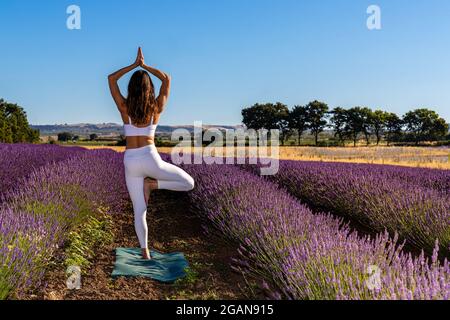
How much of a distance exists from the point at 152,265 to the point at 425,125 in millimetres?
84835

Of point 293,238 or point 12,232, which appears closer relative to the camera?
point 12,232

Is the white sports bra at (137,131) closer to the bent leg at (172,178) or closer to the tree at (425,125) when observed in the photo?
the bent leg at (172,178)

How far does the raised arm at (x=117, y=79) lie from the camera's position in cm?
333

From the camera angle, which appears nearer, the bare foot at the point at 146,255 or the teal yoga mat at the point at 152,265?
the teal yoga mat at the point at 152,265

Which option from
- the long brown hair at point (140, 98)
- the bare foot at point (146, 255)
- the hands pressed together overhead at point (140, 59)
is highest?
the hands pressed together overhead at point (140, 59)

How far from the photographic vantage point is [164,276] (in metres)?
Result: 3.64

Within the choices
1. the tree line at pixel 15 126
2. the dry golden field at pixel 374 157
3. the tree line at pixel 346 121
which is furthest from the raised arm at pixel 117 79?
the tree line at pixel 346 121

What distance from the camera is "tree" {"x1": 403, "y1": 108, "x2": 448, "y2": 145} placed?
78.4m

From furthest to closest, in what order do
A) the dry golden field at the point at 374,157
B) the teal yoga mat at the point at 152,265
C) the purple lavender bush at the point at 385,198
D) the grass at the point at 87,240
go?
the dry golden field at the point at 374,157 → the purple lavender bush at the point at 385,198 → the grass at the point at 87,240 → the teal yoga mat at the point at 152,265

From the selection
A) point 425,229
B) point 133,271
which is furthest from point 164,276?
point 425,229

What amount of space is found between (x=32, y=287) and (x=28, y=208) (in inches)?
34.1

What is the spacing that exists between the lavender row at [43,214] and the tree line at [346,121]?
70.8 m

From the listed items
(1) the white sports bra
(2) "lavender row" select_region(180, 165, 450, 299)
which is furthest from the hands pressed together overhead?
(2) "lavender row" select_region(180, 165, 450, 299)
